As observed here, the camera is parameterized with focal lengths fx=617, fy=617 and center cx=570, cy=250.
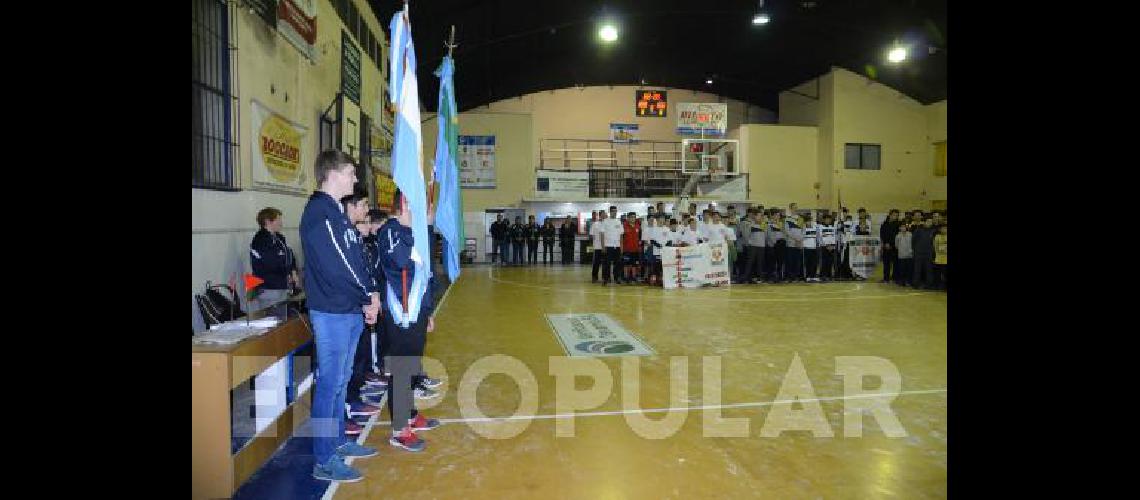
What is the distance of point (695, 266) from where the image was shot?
500 inches

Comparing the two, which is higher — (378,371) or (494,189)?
(494,189)

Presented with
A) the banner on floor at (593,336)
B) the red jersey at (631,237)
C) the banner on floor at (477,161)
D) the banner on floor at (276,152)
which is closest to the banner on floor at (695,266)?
the red jersey at (631,237)

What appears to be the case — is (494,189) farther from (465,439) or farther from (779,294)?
(465,439)

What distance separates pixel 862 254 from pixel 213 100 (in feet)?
45.3

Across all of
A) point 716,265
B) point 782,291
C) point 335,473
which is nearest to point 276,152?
→ point 335,473

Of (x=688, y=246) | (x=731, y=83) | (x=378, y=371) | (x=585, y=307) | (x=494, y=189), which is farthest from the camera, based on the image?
(x=731, y=83)

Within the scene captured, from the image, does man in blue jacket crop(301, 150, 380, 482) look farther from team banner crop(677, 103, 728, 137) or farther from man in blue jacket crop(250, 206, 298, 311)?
team banner crop(677, 103, 728, 137)

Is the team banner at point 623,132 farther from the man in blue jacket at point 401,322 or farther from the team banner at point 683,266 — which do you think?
the man in blue jacket at point 401,322

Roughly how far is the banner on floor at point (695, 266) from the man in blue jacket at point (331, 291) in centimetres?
962

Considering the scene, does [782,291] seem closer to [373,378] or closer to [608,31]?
[608,31]
